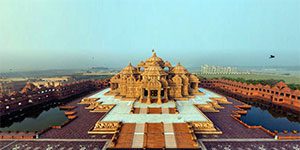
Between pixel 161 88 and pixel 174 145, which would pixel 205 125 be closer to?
pixel 174 145

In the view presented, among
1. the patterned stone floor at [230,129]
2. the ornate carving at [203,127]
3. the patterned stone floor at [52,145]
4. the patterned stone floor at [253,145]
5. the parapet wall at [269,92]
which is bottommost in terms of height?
the patterned stone floor at [52,145]

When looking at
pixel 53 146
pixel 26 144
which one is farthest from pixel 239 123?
pixel 26 144

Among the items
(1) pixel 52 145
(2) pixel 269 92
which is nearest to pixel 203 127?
(1) pixel 52 145

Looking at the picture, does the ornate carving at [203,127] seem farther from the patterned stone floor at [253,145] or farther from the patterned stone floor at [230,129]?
the patterned stone floor at [253,145]

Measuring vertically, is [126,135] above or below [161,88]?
below

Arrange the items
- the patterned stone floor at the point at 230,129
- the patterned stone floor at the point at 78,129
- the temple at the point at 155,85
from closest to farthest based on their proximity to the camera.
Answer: the patterned stone floor at the point at 230,129
the patterned stone floor at the point at 78,129
the temple at the point at 155,85

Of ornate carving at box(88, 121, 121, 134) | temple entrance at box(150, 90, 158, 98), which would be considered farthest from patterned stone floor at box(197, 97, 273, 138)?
ornate carving at box(88, 121, 121, 134)

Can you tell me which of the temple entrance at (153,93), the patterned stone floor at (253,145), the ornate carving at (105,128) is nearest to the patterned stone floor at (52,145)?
the ornate carving at (105,128)
